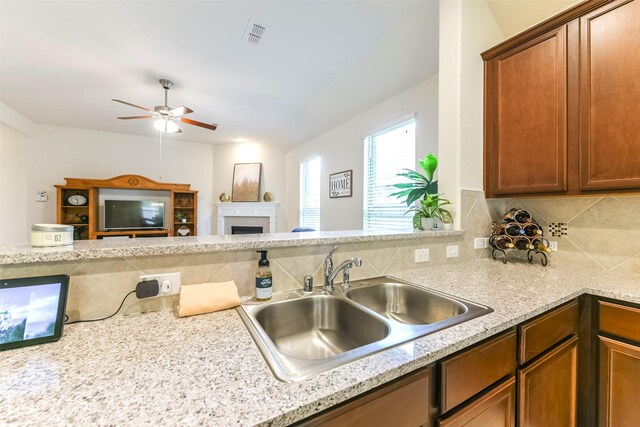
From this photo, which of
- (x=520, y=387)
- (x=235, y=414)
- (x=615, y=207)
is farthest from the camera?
(x=615, y=207)

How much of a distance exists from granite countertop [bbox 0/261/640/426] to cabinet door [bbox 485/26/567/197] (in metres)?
1.09

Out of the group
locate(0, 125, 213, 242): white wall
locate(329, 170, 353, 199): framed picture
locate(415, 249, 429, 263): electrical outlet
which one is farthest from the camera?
locate(0, 125, 213, 242): white wall

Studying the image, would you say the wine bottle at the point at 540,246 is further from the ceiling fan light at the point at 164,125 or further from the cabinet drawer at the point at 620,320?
the ceiling fan light at the point at 164,125

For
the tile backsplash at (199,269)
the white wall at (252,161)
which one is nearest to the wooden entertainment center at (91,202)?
the white wall at (252,161)

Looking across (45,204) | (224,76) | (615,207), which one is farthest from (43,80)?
(615,207)

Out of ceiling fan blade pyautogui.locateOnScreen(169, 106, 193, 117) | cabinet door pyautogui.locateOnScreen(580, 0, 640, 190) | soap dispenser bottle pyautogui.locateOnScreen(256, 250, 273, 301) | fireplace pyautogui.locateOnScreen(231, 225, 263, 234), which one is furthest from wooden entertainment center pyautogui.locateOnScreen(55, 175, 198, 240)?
cabinet door pyautogui.locateOnScreen(580, 0, 640, 190)

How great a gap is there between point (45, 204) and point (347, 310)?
613 cm

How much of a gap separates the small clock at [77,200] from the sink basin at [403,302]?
5.70 metres

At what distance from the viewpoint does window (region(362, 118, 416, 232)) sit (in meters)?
2.95

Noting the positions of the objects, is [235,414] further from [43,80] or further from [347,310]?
[43,80]

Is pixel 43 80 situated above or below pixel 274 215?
above

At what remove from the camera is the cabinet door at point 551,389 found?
955 millimetres

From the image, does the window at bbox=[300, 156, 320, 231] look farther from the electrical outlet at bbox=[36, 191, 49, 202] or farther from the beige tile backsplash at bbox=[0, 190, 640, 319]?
the electrical outlet at bbox=[36, 191, 49, 202]

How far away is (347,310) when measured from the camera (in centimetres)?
106
